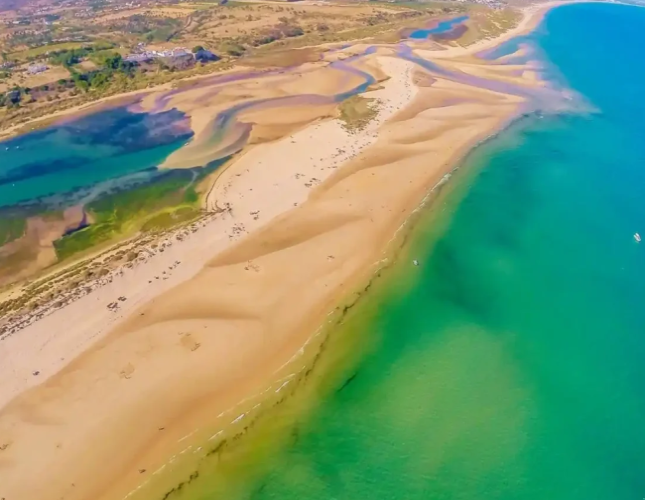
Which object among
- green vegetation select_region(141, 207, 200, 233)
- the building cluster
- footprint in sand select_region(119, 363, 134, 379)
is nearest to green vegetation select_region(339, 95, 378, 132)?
green vegetation select_region(141, 207, 200, 233)

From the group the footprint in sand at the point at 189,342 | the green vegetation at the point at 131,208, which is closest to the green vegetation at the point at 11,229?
the green vegetation at the point at 131,208

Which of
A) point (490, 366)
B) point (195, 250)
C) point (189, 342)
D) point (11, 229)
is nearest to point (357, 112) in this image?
point (195, 250)

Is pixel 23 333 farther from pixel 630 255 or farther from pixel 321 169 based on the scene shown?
pixel 630 255

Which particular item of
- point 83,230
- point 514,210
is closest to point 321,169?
point 514,210

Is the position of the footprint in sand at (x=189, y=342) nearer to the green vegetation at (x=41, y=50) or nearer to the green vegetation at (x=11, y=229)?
the green vegetation at (x=11, y=229)

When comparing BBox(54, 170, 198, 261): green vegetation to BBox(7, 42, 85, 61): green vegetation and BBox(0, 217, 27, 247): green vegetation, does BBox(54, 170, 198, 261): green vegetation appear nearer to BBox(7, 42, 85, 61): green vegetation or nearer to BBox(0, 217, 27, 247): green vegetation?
BBox(0, 217, 27, 247): green vegetation
